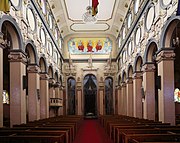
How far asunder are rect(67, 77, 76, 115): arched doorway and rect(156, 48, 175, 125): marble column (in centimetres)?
2023

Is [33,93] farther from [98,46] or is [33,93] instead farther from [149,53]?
[98,46]

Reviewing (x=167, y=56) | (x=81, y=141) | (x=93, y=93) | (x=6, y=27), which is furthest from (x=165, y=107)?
(x=93, y=93)

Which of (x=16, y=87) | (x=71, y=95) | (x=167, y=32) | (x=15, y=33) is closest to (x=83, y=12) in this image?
(x=71, y=95)

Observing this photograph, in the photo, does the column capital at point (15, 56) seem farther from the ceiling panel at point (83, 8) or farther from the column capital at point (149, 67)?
the ceiling panel at point (83, 8)

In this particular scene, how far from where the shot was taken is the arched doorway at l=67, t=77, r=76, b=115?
33031 millimetres

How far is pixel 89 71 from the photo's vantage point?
3231cm

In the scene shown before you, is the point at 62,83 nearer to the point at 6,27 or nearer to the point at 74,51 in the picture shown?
the point at 74,51

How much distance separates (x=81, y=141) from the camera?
11.6 meters

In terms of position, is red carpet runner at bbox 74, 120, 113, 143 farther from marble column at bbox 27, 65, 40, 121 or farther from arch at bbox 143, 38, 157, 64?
arch at bbox 143, 38, 157, 64

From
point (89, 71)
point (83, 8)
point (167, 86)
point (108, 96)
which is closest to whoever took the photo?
point (167, 86)

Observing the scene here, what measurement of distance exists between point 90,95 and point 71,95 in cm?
256

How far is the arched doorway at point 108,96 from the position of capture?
3309 cm

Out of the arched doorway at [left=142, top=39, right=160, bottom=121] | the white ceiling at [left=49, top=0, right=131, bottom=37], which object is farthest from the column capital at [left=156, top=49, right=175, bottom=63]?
the white ceiling at [left=49, top=0, right=131, bottom=37]

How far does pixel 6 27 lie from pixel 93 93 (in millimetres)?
22728
